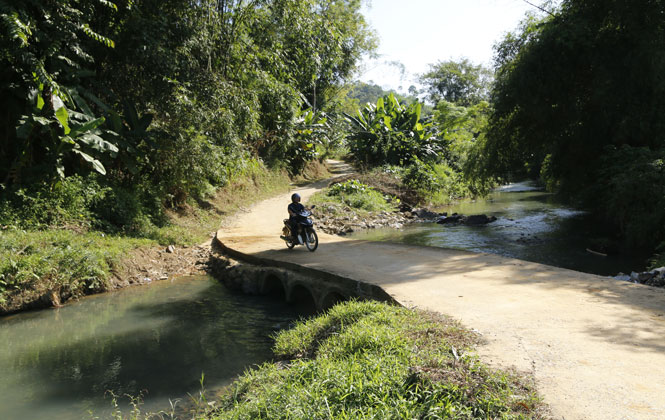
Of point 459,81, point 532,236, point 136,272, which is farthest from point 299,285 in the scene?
point 459,81

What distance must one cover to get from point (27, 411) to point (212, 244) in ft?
27.7

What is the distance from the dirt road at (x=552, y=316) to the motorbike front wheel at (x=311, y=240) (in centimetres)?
46

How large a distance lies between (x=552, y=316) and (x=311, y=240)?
6.01 meters

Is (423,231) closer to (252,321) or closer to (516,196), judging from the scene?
(252,321)

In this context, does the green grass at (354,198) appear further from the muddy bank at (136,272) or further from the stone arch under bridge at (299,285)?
the stone arch under bridge at (299,285)

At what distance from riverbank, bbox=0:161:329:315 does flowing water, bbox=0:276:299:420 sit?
0.37m

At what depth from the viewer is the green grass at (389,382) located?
3.35 m

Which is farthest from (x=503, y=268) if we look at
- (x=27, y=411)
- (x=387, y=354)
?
(x=27, y=411)

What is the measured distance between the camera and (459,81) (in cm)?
5619

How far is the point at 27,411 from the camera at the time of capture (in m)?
5.00

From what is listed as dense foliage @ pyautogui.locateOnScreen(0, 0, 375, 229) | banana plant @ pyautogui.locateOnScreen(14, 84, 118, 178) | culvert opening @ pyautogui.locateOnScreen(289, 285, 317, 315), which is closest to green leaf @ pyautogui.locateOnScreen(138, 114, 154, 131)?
dense foliage @ pyautogui.locateOnScreen(0, 0, 375, 229)

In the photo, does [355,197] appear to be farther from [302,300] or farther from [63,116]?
[63,116]

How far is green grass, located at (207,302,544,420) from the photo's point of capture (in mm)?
3348

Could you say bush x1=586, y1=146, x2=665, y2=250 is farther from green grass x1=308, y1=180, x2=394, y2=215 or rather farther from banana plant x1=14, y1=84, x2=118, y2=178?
banana plant x1=14, y1=84, x2=118, y2=178
